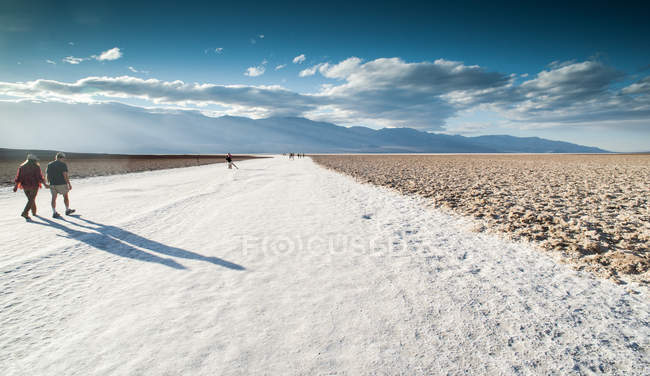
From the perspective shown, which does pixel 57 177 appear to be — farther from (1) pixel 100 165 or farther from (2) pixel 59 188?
(1) pixel 100 165

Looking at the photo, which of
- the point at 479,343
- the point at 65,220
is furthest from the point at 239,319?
the point at 65,220

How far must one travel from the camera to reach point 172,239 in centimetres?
649

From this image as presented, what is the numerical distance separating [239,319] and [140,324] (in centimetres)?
115

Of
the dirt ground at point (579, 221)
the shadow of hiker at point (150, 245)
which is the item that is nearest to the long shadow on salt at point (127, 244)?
the shadow of hiker at point (150, 245)

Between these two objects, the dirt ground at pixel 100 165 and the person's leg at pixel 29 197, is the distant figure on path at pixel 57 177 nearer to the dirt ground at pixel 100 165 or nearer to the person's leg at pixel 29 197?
the person's leg at pixel 29 197

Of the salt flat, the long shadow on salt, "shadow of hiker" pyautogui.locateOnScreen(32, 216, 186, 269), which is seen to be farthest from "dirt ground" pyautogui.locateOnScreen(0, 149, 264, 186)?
the salt flat

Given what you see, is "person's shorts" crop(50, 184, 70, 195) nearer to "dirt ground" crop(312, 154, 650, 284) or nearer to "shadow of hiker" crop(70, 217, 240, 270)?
"shadow of hiker" crop(70, 217, 240, 270)

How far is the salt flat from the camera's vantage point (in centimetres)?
276

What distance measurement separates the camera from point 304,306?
147 inches

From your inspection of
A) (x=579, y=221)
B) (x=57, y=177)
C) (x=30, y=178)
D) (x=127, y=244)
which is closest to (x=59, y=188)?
(x=57, y=177)

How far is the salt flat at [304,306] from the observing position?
9.07ft

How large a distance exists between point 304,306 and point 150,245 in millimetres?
4277

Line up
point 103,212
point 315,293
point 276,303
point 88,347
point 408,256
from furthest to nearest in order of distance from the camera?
1. point 103,212
2. point 408,256
3. point 315,293
4. point 276,303
5. point 88,347

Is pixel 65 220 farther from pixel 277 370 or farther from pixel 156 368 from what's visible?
pixel 277 370
